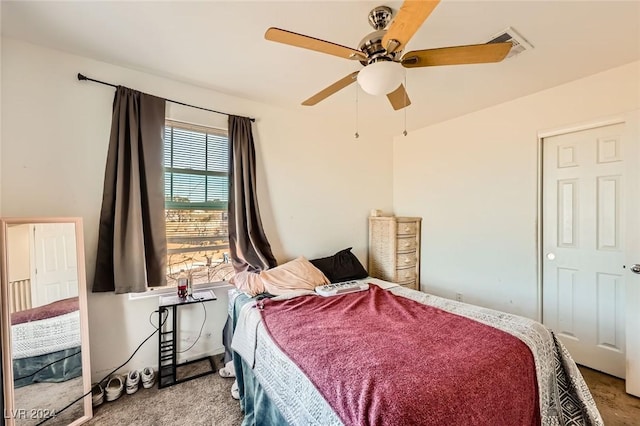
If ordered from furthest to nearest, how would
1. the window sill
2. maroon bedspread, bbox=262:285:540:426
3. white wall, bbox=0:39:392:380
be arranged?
the window sill
white wall, bbox=0:39:392:380
maroon bedspread, bbox=262:285:540:426

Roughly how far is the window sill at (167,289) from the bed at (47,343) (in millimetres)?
411

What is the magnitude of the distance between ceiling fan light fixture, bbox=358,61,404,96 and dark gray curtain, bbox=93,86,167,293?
1823mm

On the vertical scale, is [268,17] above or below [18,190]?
above

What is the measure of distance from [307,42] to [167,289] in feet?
7.45

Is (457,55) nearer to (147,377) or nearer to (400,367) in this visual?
(400,367)

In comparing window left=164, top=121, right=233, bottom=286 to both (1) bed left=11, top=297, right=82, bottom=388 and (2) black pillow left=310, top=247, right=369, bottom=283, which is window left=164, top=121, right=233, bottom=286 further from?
(2) black pillow left=310, top=247, right=369, bottom=283

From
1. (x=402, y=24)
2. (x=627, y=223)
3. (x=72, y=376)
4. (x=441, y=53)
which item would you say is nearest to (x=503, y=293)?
(x=627, y=223)

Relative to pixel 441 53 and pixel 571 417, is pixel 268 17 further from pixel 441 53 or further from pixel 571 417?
pixel 571 417

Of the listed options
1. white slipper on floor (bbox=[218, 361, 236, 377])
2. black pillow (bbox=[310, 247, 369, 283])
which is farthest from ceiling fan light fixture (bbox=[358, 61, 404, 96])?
white slipper on floor (bbox=[218, 361, 236, 377])

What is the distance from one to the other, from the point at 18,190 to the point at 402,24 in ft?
8.64

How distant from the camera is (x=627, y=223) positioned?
2105mm

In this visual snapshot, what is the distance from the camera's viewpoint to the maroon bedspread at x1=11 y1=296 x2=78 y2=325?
1.68m

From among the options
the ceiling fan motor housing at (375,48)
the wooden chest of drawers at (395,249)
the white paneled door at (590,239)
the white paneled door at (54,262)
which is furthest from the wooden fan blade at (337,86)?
the white paneled door at (590,239)

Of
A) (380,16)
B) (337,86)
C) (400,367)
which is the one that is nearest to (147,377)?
(400,367)
